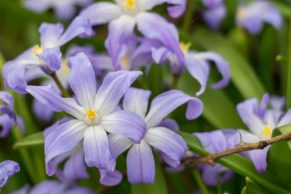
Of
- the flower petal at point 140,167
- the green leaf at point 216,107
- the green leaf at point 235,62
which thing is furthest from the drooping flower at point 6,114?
the green leaf at point 235,62

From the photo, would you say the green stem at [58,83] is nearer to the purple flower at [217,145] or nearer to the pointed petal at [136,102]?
the pointed petal at [136,102]

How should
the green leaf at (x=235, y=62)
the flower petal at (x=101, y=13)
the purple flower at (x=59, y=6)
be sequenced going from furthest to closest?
the purple flower at (x=59, y=6), the green leaf at (x=235, y=62), the flower petal at (x=101, y=13)

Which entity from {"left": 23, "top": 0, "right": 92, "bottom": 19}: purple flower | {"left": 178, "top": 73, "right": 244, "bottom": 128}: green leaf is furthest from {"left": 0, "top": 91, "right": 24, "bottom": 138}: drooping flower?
{"left": 23, "top": 0, "right": 92, "bottom": 19}: purple flower

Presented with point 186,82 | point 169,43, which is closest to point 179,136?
point 169,43

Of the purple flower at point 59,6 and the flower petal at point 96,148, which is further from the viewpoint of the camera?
the purple flower at point 59,6

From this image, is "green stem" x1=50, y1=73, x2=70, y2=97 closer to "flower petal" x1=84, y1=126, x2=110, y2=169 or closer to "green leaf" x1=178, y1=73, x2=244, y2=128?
"flower petal" x1=84, y1=126, x2=110, y2=169

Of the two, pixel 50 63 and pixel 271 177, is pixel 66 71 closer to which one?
pixel 50 63

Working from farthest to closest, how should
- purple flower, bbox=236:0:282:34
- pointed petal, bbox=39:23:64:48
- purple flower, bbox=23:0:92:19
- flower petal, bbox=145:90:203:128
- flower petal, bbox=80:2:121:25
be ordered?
purple flower, bbox=23:0:92:19
purple flower, bbox=236:0:282:34
flower petal, bbox=80:2:121:25
pointed petal, bbox=39:23:64:48
flower petal, bbox=145:90:203:128
